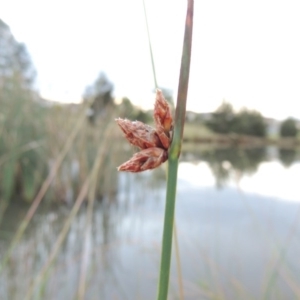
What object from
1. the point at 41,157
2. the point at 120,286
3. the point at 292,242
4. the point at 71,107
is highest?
the point at 71,107

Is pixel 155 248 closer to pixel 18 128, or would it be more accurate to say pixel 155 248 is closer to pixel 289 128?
pixel 18 128

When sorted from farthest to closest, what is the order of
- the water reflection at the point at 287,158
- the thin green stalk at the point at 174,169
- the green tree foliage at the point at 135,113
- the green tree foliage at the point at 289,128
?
the green tree foliage at the point at 289,128 < the water reflection at the point at 287,158 < the green tree foliage at the point at 135,113 < the thin green stalk at the point at 174,169

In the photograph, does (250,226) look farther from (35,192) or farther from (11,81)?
(11,81)

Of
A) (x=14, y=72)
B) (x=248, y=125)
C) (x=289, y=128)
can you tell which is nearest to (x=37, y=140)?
(x=14, y=72)

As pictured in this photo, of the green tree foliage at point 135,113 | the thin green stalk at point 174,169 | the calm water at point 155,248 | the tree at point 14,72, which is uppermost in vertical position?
the tree at point 14,72

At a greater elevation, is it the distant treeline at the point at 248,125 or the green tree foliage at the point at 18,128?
the distant treeline at the point at 248,125

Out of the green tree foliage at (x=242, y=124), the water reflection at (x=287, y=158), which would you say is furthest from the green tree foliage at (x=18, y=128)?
the green tree foliage at (x=242, y=124)

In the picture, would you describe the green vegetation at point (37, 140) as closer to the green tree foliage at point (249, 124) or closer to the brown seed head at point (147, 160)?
the brown seed head at point (147, 160)

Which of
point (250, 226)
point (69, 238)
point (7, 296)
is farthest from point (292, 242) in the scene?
point (7, 296)
